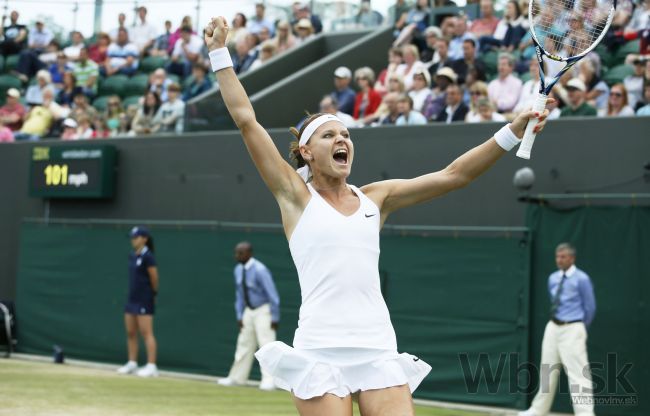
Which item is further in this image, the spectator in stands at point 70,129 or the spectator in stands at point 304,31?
the spectator in stands at point 304,31

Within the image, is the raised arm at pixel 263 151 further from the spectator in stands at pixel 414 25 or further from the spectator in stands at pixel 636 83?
the spectator in stands at pixel 414 25

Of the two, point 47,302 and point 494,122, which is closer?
point 494,122

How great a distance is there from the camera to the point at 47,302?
54.5 ft

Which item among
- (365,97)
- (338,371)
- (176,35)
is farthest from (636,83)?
(176,35)

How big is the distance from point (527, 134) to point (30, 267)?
13.0 metres

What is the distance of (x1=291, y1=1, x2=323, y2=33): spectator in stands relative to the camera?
19266 mm

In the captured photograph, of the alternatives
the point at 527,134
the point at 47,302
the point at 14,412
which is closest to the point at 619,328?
the point at 14,412

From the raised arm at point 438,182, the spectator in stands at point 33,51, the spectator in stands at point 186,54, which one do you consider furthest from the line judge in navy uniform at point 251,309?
the spectator in stands at point 33,51

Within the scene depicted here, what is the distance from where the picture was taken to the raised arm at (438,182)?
17.5ft

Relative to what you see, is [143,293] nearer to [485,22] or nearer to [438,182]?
[485,22]

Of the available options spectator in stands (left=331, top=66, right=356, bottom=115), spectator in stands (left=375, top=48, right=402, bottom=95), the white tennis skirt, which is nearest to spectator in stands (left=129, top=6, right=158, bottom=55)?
spectator in stands (left=331, top=66, right=356, bottom=115)

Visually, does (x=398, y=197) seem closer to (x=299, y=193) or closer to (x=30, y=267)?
(x=299, y=193)

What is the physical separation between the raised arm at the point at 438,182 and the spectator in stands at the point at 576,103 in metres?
7.24

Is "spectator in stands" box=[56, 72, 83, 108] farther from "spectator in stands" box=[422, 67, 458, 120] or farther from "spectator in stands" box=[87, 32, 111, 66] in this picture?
"spectator in stands" box=[422, 67, 458, 120]
